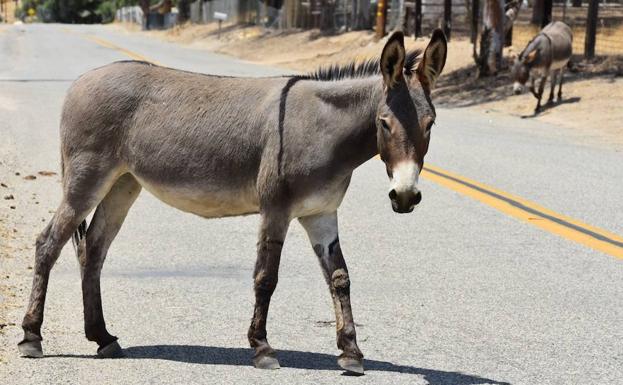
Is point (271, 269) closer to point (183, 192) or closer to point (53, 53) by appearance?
point (183, 192)

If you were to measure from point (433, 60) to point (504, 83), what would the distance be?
859 inches

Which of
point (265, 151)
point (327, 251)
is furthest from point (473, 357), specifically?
point (265, 151)

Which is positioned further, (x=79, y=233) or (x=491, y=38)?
(x=491, y=38)

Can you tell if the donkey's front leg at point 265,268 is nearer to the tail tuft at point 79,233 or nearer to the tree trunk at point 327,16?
the tail tuft at point 79,233

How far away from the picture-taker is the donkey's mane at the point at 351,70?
594 centimetres

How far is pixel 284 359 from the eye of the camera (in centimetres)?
612

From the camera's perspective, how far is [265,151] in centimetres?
591

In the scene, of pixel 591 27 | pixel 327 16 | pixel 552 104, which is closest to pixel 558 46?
pixel 552 104

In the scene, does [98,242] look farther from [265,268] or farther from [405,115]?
[405,115]

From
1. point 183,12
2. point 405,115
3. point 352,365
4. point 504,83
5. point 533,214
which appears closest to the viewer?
point 405,115

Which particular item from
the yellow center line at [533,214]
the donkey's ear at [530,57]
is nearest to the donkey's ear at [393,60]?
the yellow center line at [533,214]

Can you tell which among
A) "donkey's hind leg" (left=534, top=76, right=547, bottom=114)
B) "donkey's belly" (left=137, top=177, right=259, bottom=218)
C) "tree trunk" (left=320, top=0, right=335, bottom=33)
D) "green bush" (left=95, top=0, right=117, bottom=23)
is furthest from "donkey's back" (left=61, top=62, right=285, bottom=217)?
"green bush" (left=95, top=0, right=117, bottom=23)

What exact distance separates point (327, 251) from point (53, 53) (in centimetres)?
3779

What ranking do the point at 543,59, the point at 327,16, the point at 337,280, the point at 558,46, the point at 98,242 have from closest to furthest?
the point at 337,280, the point at 98,242, the point at 543,59, the point at 558,46, the point at 327,16
